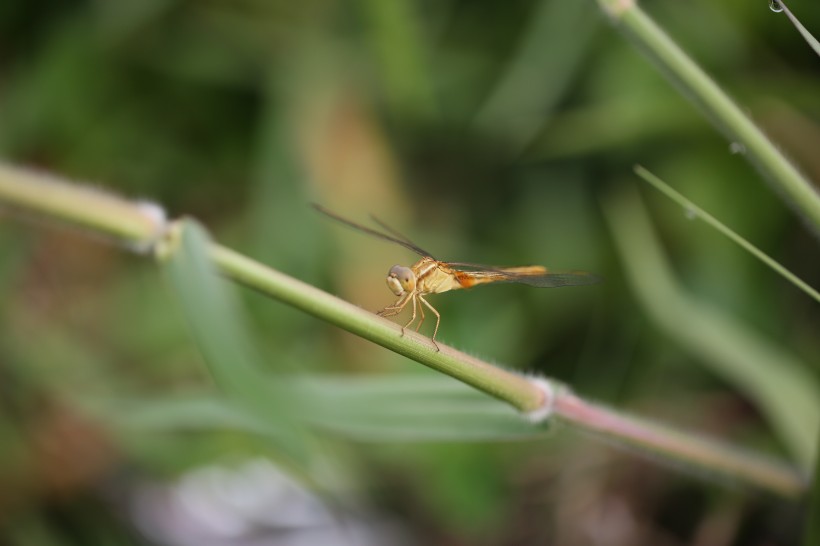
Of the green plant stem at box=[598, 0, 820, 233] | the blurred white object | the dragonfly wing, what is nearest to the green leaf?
the dragonfly wing

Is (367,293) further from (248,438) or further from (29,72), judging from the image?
(29,72)

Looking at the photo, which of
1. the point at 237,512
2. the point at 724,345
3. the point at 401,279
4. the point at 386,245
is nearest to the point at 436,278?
the point at 401,279

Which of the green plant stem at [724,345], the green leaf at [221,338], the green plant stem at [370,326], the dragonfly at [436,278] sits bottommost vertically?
the green plant stem at [370,326]

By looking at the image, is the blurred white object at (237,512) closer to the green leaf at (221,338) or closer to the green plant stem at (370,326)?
the green leaf at (221,338)

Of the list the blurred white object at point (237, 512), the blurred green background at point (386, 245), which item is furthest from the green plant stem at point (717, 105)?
the blurred white object at point (237, 512)

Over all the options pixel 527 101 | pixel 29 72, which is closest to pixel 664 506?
pixel 527 101

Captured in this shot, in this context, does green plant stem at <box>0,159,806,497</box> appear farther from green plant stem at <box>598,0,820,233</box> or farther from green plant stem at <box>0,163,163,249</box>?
green plant stem at <box>598,0,820,233</box>

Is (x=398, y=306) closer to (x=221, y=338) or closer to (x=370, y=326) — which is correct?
(x=221, y=338)
